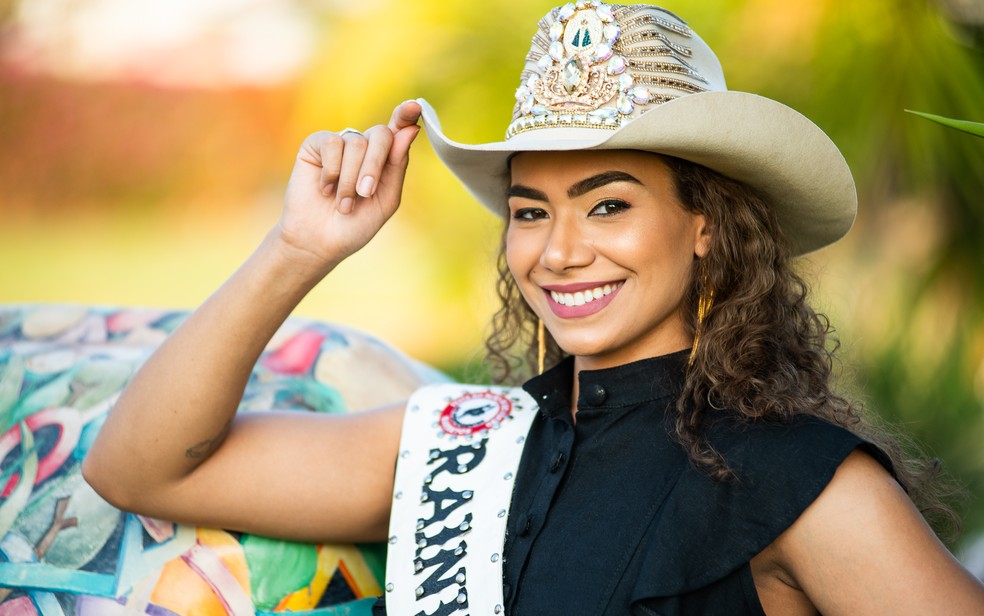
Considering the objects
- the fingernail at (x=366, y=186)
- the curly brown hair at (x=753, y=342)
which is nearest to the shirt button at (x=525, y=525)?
the curly brown hair at (x=753, y=342)

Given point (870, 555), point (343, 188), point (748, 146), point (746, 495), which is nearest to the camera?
point (870, 555)

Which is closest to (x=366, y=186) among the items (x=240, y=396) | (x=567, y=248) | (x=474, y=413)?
(x=567, y=248)

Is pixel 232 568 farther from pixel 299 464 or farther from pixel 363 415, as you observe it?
pixel 363 415

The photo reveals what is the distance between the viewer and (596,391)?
2.49m

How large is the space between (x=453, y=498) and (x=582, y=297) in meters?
0.59

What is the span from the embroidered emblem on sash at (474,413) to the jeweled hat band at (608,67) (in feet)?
2.47

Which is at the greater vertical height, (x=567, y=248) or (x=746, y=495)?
(x=567, y=248)

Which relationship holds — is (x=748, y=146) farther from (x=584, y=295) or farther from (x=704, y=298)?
(x=584, y=295)

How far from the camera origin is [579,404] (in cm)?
254

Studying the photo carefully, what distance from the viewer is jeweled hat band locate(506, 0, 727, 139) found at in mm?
2363

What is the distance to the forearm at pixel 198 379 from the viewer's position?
8.20 feet

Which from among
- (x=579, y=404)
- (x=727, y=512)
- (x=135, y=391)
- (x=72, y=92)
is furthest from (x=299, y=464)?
(x=72, y=92)

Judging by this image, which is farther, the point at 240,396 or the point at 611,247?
the point at 240,396

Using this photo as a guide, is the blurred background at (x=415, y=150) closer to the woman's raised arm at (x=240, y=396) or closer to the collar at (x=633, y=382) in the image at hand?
the collar at (x=633, y=382)
